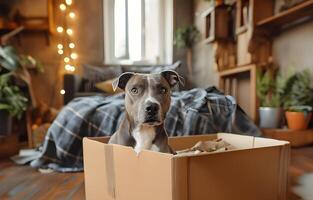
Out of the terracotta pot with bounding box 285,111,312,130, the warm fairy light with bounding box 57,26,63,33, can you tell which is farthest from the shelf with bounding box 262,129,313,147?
the warm fairy light with bounding box 57,26,63,33

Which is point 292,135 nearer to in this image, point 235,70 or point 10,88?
point 235,70

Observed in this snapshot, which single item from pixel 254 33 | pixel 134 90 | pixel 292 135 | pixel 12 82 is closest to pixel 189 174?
pixel 134 90

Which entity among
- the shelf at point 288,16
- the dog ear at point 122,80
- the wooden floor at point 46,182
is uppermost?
the shelf at point 288,16

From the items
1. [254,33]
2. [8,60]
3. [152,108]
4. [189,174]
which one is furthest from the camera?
[254,33]

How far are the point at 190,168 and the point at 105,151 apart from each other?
0.95 ft

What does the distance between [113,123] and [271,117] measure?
4.41ft

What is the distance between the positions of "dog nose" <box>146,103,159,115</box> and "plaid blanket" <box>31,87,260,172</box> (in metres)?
0.87

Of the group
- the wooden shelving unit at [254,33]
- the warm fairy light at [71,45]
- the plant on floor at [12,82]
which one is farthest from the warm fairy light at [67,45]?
the wooden shelving unit at [254,33]

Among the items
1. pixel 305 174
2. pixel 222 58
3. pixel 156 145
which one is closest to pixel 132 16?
pixel 156 145

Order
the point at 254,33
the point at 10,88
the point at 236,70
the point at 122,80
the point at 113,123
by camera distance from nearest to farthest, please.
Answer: the point at 122,80 < the point at 113,123 < the point at 10,88 < the point at 254,33 < the point at 236,70

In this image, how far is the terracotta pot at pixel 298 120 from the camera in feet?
7.11

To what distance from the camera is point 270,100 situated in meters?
2.34

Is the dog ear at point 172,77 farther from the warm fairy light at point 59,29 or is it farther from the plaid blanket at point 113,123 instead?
the warm fairy light at point 59,29

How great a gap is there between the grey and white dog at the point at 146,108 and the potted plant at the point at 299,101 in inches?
62.2
